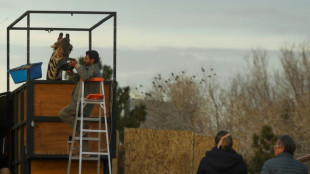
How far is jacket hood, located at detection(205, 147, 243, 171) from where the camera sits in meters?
9.41

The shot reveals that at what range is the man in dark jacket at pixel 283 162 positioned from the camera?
8906 mm

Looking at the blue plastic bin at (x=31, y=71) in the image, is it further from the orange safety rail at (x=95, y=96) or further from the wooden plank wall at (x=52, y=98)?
the orange safety rail at (x=95, y=96)

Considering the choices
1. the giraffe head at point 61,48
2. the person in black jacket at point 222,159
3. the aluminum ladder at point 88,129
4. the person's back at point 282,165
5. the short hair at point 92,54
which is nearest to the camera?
the person's back at point 282,165

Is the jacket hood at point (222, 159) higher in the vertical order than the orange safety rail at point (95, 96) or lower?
Result: lower

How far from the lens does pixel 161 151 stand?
1880cm

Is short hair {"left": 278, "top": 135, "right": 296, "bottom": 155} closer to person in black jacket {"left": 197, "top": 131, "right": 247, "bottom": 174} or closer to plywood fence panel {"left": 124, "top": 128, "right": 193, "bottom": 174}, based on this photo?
person in black jacket {"left": 197, "top": 131, "right": 247, "bottom": 174}

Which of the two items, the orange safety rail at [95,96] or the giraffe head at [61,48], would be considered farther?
the giraffe head at [61,48]

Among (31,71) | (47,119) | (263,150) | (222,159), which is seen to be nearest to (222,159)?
(222,159)

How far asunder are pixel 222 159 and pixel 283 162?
78cm

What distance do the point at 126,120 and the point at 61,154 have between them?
76.5 feet

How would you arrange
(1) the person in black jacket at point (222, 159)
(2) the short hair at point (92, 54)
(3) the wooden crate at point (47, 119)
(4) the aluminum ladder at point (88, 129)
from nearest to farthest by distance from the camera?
1. (1) the person in black jacket at point (222, 159)
2. (4) the aluminum ladder at point (88, 129)
3. (2) the short hair at point (92, 54)
4. (3) the wooden crate at point (47, 119)

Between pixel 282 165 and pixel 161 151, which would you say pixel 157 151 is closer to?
pixel 161 151

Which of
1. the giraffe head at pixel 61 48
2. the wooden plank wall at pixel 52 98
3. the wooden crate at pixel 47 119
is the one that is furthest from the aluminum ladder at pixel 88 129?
the giraffe head at pixel 61 48

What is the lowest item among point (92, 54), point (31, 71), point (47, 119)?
point (47, 119)
